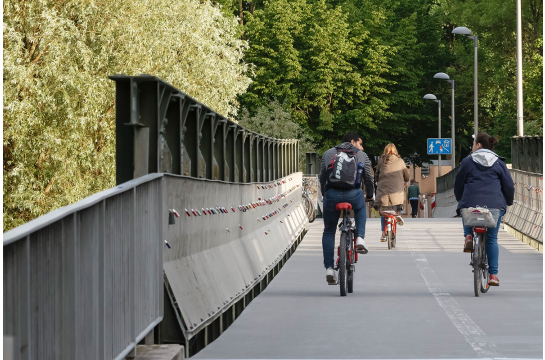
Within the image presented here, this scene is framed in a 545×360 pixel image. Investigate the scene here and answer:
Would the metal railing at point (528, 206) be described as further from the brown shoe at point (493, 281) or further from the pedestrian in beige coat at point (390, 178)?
the brown shoe at point (493, 281)

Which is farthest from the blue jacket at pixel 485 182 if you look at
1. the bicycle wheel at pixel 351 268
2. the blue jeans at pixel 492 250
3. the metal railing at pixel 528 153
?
the metal railing at pixel 528 153

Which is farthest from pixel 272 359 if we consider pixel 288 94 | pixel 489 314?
pixel 288 94

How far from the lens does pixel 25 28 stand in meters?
28.8

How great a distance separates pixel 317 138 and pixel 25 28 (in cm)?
3423

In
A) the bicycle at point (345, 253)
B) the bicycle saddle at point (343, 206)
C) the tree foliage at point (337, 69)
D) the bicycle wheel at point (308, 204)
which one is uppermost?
the tree foliage at point (337, 69)

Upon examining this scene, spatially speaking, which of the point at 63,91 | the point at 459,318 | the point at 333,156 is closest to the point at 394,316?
the point at 459,318

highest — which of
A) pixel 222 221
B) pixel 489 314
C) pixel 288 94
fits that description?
pixel 288 94

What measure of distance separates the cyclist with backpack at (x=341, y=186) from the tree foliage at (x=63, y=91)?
1645cm

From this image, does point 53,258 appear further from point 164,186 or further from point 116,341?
point 164,186

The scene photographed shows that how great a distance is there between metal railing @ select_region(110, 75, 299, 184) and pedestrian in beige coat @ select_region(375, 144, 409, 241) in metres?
5.21

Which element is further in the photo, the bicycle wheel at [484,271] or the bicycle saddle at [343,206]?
the bicycle saddle at [343,206]

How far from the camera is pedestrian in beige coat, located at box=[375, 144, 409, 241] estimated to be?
18375 millimetres

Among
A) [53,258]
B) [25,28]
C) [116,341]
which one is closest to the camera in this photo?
[53,258]

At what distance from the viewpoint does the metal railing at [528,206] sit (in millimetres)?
19147
